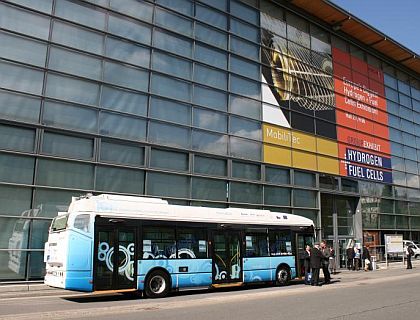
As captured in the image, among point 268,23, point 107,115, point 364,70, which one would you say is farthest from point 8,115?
point 364,70

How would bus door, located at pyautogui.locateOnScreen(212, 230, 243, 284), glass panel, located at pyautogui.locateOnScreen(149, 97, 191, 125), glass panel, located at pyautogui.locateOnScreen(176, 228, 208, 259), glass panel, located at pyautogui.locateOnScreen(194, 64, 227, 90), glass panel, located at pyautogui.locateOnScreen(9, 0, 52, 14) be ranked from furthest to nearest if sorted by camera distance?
glass panel, located at pyautogui.locateOnScreen(194, 64, 227, 90) < glass panel, located at pyautogui.locateOnScreen(149, 97, 191, 125) < glass panel, located at pyautogui.locateOnScreen(9, 0, 52, 14) < bus door, located at pyautogui.locateOnScreen(212, 230, 243, 284) < glass panel, located at pyautogui.locateOnScreen(176, 228, 208, 259)

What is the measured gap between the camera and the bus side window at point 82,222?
13008mm

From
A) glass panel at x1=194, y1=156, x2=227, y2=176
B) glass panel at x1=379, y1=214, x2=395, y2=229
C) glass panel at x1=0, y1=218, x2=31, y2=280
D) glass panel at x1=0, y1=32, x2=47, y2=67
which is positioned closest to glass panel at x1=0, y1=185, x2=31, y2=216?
glass panel at x1=0, y1=218, x2=31, y2=280

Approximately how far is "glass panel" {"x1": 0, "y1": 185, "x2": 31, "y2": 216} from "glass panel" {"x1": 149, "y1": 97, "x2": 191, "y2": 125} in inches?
264

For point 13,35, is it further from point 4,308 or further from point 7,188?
point 4,308

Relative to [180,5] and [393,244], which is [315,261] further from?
[180,5]

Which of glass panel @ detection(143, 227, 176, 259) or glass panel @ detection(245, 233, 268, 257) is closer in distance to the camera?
glass panel @ detection(143, 227, 176, 259)

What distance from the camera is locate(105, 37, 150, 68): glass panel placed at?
19750mm

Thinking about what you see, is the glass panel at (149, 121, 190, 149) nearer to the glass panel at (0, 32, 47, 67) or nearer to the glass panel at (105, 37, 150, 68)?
the glass panel at (105, 37, 150, 68)

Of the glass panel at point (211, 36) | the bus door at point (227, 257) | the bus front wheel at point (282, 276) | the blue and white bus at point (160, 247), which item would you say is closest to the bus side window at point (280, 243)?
the blue and white bus at point (160, 247)

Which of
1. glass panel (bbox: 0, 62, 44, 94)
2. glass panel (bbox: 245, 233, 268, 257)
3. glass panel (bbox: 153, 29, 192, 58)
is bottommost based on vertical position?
glass panel (bbox: 245, 233, 268, 257)

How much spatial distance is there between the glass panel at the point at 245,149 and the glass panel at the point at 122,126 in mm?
5459

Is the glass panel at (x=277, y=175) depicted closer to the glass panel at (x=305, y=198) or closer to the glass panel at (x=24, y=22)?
the glass panel at (x=305, y=198)

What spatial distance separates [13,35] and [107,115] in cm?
471
